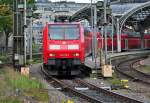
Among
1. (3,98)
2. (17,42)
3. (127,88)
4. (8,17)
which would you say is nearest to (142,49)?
(8,17)

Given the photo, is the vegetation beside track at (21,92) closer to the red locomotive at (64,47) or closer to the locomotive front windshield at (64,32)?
the red locomotive at (64,47)

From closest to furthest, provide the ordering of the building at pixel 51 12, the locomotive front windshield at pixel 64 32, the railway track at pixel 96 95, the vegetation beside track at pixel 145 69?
the railway track at pixel 96 95 → the locomotive front windshield at pixel 64 32 → the vegetation beside track at pixel 145 69 → the building at pixel 51 12

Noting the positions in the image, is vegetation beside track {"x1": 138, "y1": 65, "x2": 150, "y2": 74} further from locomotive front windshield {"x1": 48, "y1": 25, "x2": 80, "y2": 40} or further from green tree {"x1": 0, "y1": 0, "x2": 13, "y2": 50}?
green tree {"x1": 0, "y1": 0, "x2": 13, "y2": 50}

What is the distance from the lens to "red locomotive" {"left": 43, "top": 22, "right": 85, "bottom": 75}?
2673 cm

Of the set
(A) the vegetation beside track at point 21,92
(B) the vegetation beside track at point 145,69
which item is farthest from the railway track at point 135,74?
(A) the vegetation beside track at point 21,92

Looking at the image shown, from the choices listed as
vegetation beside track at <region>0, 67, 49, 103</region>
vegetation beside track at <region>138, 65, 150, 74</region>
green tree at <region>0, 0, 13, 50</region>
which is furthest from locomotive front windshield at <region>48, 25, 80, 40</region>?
green tree at <region>0, 0, 13, 50</region>

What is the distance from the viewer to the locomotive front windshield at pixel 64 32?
27.2 meters

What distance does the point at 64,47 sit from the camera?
26844 mm

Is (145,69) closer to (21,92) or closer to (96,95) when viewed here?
(96,95)

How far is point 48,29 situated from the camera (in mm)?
27250

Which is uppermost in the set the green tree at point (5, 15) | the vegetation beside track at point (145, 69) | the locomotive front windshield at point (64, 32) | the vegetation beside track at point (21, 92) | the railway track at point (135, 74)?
the green tree at point (5, 15)

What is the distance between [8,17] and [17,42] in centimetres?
2636

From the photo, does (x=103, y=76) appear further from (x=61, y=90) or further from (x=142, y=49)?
(x=142, y=49)

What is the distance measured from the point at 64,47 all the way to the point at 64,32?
3.08 ft
